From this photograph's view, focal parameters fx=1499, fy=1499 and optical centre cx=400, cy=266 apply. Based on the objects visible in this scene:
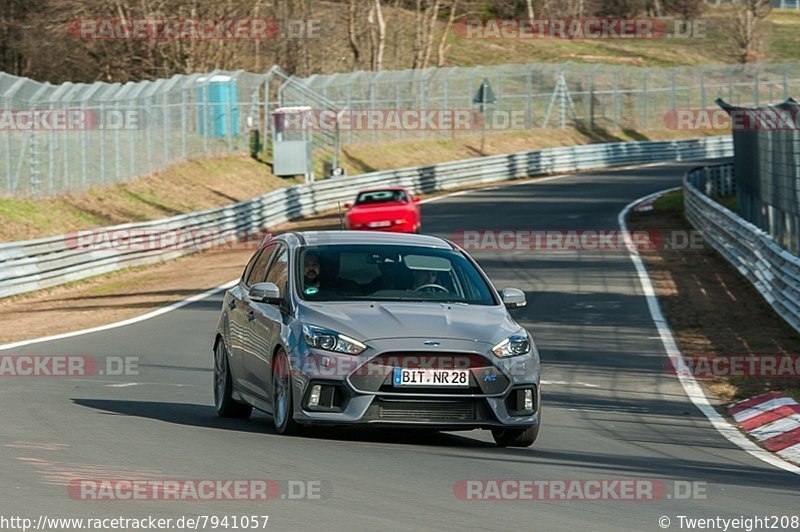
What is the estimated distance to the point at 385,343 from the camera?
10.1m

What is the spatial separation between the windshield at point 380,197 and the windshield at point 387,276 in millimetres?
22868

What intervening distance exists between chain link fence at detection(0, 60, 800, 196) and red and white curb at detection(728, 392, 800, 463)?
21.5 meters

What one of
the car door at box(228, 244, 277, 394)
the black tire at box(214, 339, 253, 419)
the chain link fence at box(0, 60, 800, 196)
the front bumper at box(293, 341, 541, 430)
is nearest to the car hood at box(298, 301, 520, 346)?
the front bumper at box(293, 341, 541, 430)

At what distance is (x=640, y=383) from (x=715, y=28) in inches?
4241

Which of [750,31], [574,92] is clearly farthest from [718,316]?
[750,31]

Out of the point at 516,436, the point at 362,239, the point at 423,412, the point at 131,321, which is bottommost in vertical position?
the point at 131,321

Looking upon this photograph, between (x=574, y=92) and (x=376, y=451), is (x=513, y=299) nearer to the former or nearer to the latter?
(x=376, y=451)

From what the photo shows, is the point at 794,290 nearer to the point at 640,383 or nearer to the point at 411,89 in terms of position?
the point at 640,383

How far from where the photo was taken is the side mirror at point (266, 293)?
10797 millimetres

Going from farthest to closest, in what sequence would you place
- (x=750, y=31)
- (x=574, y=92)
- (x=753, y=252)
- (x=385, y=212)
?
(x=750, y=31) < (x=574, y=92) < (x=385, y=212) < (x=753, y=252)

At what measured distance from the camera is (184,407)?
12695 mm

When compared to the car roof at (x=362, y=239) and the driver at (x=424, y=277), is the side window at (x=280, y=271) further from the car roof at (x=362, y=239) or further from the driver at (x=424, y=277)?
the driver at (x=424, y=277)

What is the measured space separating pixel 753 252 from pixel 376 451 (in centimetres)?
1494

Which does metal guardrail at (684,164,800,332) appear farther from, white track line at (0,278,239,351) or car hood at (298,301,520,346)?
white track line at (0,278,239,351)
